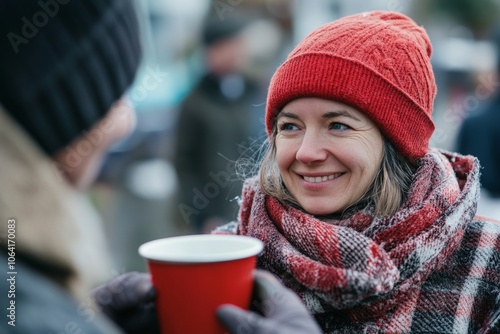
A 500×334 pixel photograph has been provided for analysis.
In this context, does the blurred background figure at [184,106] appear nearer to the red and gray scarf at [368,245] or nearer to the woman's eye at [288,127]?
the woman's eye at [288,127]

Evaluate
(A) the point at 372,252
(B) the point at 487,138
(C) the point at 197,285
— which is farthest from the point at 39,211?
(B) the point at 487,138

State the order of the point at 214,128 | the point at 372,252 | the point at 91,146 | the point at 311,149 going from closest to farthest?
the point at 91,146, the point at 372,252, the point at 311,149, the point at 214,128

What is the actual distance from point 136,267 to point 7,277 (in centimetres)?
433

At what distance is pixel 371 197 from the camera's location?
2129 mm

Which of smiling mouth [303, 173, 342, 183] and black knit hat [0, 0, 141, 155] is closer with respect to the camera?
black knit hat [0, 0, 141, 155]

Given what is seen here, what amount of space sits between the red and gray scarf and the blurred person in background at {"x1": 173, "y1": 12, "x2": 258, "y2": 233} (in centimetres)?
239

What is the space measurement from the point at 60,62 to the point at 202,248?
26.7 inches

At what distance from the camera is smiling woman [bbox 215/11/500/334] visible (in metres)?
1.94

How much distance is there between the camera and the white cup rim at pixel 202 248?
4.67 ft

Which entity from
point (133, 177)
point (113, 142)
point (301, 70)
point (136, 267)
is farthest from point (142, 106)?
point (113, 142)

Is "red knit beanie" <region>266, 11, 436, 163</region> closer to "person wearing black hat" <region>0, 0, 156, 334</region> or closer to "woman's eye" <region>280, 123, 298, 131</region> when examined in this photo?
"woman's eye" <region>280, 123, 298, 131</region>

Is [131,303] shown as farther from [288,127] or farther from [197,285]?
[288,127]

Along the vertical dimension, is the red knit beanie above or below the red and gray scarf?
above

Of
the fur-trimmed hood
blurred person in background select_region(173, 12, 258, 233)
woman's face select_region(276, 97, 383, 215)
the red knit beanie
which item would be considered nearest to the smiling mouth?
woman's face select_region(276, 97, 383, 215)
